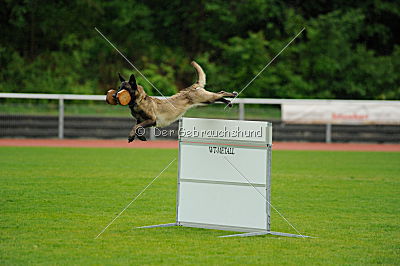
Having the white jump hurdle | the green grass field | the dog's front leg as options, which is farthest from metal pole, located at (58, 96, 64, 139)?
the dog's front leg

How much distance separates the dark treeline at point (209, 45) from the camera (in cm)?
Answer: 3606

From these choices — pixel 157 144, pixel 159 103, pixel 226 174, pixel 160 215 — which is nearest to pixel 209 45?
pixel 157 144

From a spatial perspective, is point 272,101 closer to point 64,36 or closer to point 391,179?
point 391,179

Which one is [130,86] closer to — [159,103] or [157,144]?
[159,103]

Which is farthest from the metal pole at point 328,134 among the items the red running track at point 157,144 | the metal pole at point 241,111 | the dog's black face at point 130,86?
the dog's black face at point 130,86

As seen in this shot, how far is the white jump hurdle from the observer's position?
30.6 feet

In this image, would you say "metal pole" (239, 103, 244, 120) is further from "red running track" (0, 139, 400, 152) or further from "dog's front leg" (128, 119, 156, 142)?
"dog's front leg" (128, 119, 156, 142)

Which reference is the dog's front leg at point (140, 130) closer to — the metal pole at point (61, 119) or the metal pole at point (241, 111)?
the metal pole at point (61, 119)

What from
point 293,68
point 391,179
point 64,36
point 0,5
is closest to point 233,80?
point 293,68

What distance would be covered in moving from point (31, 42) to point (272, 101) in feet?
58.8

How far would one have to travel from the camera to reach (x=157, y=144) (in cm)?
2680

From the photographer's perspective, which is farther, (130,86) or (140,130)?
(140,130)

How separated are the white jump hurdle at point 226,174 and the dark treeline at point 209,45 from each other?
2457 centimetres

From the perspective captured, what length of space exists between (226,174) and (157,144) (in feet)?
57.0
